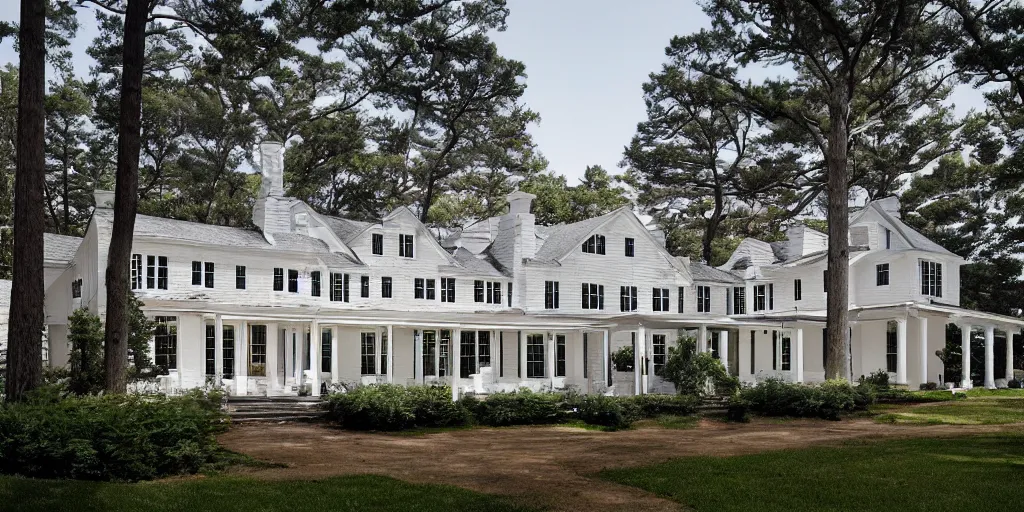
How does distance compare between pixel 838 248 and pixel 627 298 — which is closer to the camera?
pixel 838 248

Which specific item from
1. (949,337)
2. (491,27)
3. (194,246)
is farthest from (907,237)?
(194,246)

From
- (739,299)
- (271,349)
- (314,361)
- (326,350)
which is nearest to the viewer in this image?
(314,361)

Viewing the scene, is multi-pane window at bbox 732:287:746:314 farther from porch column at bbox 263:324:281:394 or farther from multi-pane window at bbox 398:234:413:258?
porch column at bbox 263:324:281:394

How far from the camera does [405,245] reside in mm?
34969

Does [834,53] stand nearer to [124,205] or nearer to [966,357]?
[966,357]

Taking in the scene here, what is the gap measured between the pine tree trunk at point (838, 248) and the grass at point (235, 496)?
843 inches

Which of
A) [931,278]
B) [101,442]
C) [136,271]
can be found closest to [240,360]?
[136,271]

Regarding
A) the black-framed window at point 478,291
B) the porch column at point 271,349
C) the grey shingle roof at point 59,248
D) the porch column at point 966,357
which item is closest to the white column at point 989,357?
the porch column at point 966,357

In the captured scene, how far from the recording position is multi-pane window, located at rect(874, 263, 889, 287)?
→ 129 feet

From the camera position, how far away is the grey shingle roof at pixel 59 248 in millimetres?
33241

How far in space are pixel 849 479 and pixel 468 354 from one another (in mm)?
21237

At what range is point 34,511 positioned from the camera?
1134 centimetres

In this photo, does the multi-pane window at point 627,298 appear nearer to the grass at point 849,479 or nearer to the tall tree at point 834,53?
the tall tree at point 834,53

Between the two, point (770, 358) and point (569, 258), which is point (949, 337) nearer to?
point (770, 358)
